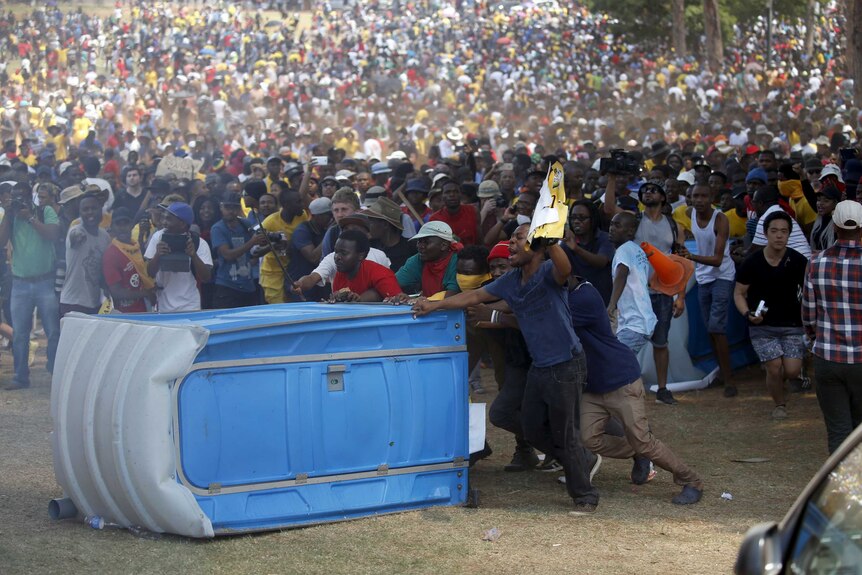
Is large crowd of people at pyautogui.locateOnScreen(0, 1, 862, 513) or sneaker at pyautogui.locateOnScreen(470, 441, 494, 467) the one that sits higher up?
large crowd of people at pyautogui.locateOnScreen(0, 1, 862, 513)

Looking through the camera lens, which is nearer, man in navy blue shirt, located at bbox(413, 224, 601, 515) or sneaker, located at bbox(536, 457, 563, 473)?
man in navy blue shirt, located at bbox(413, 224, 601, 515)

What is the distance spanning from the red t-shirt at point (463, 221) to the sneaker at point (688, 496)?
14.7 feet

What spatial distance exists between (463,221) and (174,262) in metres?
2.66

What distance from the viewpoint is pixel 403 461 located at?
7.01 metres

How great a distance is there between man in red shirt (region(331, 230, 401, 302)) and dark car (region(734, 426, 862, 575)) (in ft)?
15.5

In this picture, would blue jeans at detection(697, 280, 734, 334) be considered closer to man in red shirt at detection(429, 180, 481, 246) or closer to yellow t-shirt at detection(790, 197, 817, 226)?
yellow t-shirt at detection(790, 197, 817, 226)

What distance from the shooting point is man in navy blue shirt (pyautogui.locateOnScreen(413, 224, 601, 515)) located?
6965 millimetres

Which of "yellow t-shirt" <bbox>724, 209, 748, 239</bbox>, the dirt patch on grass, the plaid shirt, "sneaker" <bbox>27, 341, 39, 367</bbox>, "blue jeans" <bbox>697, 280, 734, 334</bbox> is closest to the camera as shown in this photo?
the dirt patch on grass

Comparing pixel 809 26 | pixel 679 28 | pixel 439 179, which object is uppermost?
pixel 809 26

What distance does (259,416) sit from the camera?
6.54m

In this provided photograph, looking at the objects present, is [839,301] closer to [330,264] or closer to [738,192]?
[330,264]

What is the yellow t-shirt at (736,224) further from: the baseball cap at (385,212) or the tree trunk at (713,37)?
the tree trunk at (713,37)

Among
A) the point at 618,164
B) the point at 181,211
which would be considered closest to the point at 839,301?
the point at 618,164

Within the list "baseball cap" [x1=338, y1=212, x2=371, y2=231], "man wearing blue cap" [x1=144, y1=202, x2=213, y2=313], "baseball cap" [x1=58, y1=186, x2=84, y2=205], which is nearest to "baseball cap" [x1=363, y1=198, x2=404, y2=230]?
"baseball cap" [x1=338, y1=212, x2=371, y2=231]
